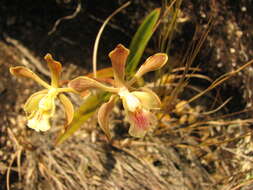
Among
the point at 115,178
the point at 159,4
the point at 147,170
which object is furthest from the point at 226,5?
the point at 115,178

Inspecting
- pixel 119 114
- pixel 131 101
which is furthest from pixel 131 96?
pixel 119 114

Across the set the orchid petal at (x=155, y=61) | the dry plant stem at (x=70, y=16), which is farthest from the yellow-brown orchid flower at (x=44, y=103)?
the dry plant stem at (x=70, y=16)

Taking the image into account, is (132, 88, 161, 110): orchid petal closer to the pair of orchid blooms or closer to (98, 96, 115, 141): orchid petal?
the pair of orchid blooms

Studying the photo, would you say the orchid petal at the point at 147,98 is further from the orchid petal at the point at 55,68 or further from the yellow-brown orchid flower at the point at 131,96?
the orchid petal at the point at 55,68

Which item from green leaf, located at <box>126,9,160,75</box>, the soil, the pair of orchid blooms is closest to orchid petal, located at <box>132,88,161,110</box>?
the pair of orchid blooms

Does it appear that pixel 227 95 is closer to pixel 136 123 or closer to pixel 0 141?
pixel 136 123

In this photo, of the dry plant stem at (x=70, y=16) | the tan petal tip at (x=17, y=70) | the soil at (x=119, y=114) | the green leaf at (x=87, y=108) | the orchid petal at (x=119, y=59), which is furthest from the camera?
the dry plant stem at (x=70, y=16)

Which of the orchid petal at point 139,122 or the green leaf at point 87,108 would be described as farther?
the green leaf at point 87,108
